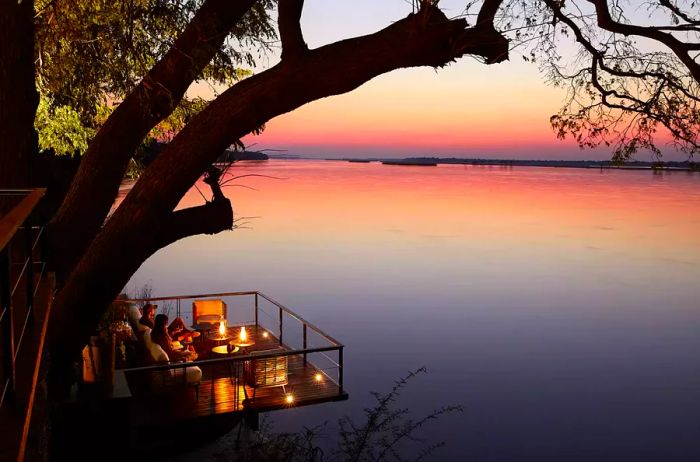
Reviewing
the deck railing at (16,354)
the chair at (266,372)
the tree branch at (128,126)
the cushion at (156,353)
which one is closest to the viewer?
the deck railing at (16,354)

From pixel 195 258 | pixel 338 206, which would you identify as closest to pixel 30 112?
pixel 195 258

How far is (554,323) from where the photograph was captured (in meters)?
27.7

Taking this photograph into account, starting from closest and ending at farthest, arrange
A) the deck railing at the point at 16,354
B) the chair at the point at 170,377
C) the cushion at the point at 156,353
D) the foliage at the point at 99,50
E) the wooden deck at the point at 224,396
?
1. the deck railing at the point at 16,354
2. the foliage at the point at 99,50
3. the wooden deck at the point at 224,396
4. the cushion at the point at 156,353
5. the chair at the point at 170,377

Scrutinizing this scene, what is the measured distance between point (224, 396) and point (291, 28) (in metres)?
6.73

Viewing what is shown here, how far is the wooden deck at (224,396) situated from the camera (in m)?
9.42

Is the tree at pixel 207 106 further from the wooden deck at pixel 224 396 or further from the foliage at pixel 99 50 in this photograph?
the wooden deck at pixel 224 396

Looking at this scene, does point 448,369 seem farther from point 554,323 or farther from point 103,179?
point 103,179

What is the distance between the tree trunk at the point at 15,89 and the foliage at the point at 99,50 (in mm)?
1270

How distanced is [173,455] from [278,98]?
299 inches

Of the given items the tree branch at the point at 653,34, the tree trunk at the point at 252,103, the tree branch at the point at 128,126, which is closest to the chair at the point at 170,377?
the tree branch at the point at 128,126

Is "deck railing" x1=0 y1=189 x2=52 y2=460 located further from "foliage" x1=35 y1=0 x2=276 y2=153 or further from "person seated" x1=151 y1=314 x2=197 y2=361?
"person seated" x1=151 y1=314 x2=197 y2=361

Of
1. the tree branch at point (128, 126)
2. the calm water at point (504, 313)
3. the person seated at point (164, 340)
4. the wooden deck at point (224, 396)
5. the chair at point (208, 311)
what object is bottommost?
the calm water at point (504, 313)

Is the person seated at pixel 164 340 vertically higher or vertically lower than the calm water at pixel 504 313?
higher

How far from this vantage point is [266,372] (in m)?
9.92
